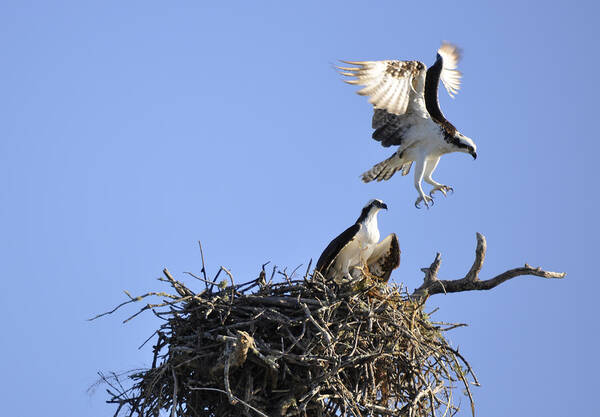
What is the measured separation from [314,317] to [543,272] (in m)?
2.93

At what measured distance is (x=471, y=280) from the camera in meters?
10.1

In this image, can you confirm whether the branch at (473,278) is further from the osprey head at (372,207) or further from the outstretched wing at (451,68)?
the outstretched wing at (451,68)

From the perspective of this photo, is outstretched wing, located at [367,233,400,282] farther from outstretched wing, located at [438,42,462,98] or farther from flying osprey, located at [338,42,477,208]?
outstretched wing, located at [438,42,462,98]

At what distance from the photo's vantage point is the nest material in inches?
316

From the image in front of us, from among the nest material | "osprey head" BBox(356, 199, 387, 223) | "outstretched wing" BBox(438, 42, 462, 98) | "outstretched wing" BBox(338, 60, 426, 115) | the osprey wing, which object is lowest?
the nest material

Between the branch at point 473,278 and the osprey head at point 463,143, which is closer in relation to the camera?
the branch at point 473,278

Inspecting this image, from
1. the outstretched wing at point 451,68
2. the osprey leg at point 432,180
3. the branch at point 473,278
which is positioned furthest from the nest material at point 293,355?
the outstretched wing at point 451,68

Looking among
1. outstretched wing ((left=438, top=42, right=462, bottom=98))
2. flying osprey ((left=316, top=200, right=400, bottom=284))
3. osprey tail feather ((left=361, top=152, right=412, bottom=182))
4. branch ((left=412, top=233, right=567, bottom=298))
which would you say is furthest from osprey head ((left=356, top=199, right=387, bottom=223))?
outstretched wing ((left=438, top=42, right=462, bottom=98))

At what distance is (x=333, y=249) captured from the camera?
10.1m

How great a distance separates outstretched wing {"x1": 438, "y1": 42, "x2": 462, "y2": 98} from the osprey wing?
12.6 ft

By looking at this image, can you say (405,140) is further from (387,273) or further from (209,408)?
(209,408)

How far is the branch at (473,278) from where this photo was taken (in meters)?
9.91

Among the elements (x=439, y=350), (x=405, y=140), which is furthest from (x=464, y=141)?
(x=439, y=350)

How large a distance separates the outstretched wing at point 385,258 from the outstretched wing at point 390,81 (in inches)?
65.3
